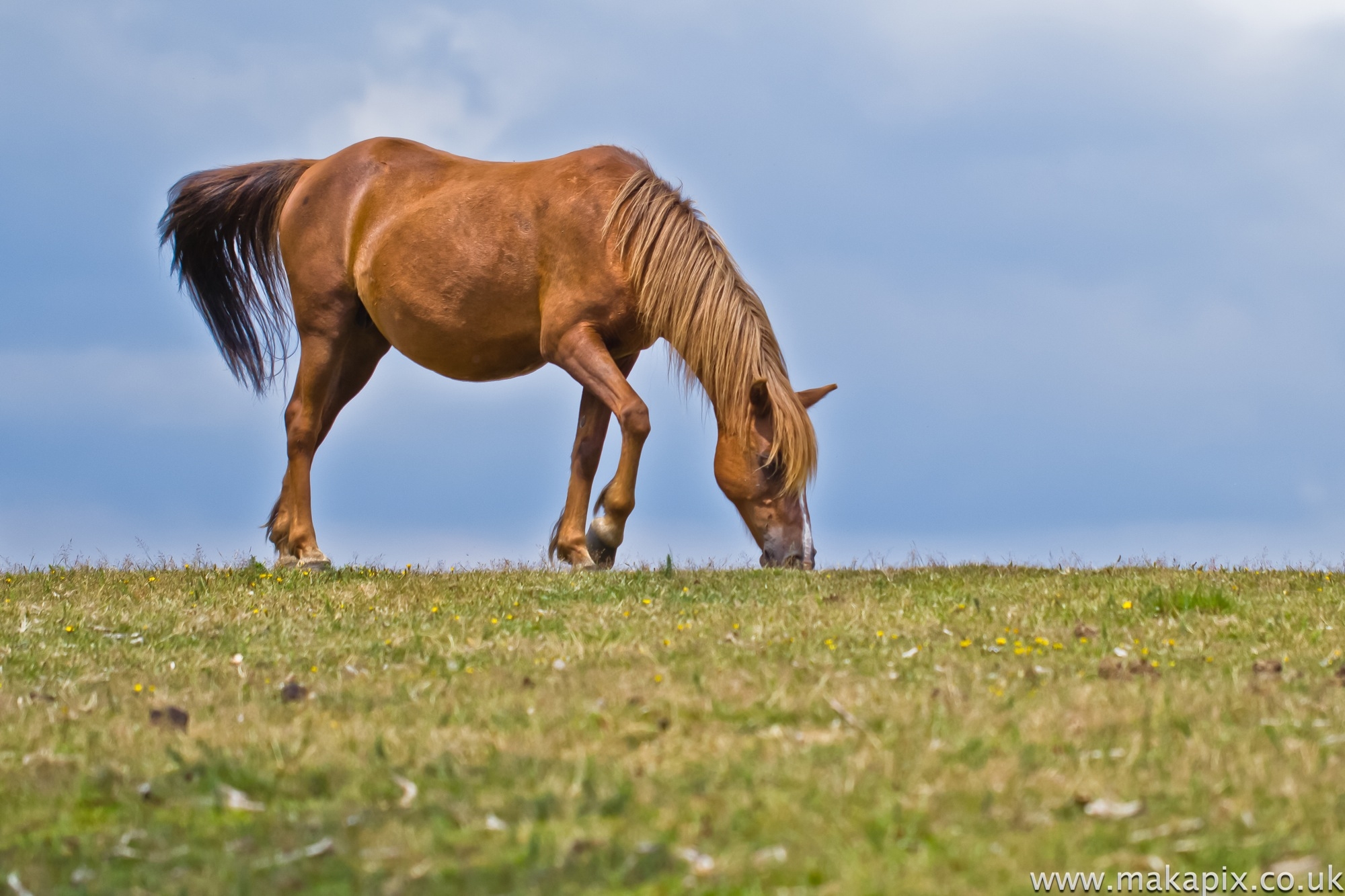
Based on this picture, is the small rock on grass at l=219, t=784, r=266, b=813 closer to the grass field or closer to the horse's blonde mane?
the grass field

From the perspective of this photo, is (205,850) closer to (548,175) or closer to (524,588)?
(524,588)

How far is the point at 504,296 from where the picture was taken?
12711 mm

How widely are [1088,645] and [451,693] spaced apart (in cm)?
388

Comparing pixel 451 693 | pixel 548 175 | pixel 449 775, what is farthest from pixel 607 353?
pixel 449 775

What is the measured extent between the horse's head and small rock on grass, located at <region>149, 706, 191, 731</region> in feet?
19.1

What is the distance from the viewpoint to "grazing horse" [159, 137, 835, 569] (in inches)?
458

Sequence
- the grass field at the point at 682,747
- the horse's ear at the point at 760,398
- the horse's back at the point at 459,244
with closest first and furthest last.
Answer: the grass field at the point at 682,747 → the horse's ear at the point at 760,398 → the horse's back at the point at 459,244

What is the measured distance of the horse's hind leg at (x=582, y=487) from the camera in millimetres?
12469

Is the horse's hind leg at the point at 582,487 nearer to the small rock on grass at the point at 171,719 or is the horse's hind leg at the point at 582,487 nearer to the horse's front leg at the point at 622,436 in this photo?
the horse's front leg at the point at 622,436

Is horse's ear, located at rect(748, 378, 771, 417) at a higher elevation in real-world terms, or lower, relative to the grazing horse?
lower

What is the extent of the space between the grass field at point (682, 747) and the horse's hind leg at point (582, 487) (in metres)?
2.70

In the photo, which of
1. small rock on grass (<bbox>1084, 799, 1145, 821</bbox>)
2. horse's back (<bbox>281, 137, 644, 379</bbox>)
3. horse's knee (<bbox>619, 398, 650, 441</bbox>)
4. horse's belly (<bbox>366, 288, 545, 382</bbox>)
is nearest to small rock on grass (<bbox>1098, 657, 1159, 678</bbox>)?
small rock on grass (<bbox>1084, 799, 1145, 821</bbox>)

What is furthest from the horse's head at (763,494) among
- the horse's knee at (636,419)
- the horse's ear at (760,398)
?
the horse's knee at (636,419)

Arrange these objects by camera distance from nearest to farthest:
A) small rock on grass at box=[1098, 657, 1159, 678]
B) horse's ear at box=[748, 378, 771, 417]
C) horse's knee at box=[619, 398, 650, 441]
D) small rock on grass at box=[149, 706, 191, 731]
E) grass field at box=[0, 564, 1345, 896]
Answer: grass field at box=[0, 564, 1345, 896] → small rock on grass at box=[149, 706, 191, 731] → small rock on grass at box=[1098, 657, 1159, 678] → horse's ear at box=[748, 378, 771, 417] → horse's knee at box=[619, 398, 650, 441]
